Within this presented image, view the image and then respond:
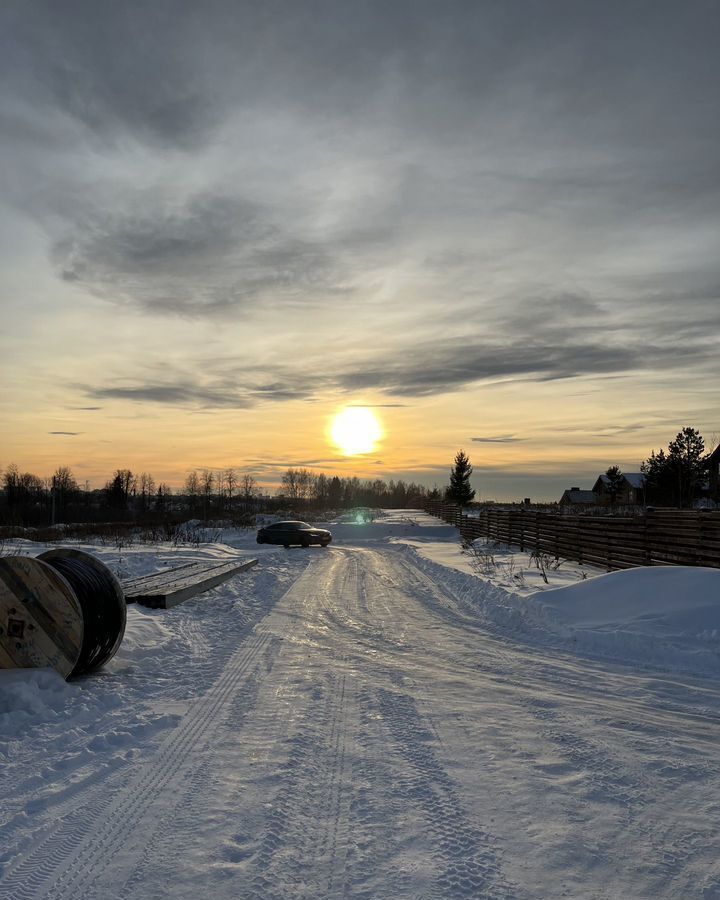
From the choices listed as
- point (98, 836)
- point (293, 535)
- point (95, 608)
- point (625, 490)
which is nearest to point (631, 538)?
point (95, 608)

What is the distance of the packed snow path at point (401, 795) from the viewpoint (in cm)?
351

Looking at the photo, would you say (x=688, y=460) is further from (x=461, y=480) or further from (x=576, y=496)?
(x=576, y=496)

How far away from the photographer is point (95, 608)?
25.1 ft

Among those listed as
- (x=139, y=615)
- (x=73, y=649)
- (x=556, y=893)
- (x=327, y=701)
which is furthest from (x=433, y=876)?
(x=139, y=615)

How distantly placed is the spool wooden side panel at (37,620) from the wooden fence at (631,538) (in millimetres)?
10953

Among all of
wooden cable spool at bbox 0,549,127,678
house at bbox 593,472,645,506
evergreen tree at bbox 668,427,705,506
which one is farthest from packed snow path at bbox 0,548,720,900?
house at bbox 593,472,645,506

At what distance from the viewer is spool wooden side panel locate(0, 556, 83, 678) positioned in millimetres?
7102

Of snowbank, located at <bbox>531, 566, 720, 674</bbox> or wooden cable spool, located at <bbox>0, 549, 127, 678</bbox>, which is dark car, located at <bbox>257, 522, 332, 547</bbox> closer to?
snowbank, located at <bbox>531, 566, 720, 674</bbox>

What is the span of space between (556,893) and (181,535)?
33605mm

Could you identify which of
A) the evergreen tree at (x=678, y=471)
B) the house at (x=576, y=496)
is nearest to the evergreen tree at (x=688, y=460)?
the evergreen tree at (x=678, y=471)

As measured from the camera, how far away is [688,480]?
64.0 metres

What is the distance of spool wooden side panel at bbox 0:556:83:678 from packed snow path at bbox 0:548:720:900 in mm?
1454

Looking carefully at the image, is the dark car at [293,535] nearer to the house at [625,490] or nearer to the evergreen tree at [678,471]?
the evergreen tree at [678,471]

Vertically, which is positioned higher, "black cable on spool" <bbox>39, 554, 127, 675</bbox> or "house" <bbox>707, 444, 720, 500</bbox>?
"house" <bbox>707, 444, 720, 500</bbox>
